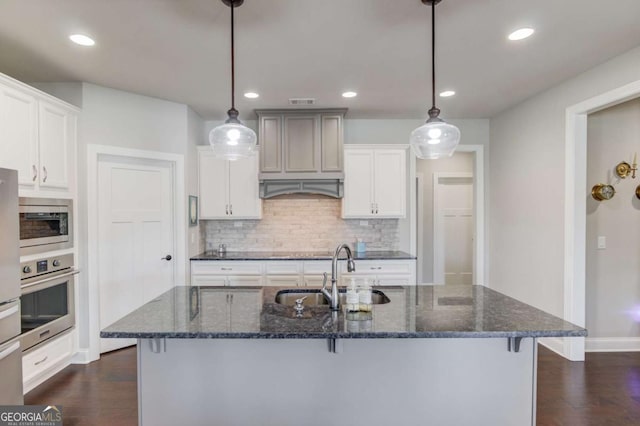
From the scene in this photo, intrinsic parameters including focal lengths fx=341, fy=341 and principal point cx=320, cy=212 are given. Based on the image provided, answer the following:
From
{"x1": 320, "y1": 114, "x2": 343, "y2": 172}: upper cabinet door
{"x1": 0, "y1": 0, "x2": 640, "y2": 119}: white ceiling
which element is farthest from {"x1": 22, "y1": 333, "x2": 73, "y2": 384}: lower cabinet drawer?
{"x1": 320, "y1": 114, "x2": 343, "y2": 172}: upper cabinet door

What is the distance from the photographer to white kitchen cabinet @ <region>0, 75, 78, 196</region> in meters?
2.46

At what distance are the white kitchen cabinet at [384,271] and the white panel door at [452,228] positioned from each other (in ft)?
7.76

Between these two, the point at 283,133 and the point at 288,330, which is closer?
the point at 288,330

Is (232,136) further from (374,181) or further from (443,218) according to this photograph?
(443,218)

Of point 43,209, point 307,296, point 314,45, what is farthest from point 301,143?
point 43,209

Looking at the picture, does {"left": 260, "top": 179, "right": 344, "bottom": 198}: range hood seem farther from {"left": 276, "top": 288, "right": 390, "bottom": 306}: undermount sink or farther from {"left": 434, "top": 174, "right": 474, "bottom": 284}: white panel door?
{"left": 434, "top": 174, "right": 474, "bottom": 284}: white panel door

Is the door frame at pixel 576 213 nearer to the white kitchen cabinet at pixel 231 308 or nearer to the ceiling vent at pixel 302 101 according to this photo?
the ceiling vent at pixel 302 101

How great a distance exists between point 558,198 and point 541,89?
113 centimetres

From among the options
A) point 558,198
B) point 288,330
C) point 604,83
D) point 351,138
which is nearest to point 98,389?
point 288,330

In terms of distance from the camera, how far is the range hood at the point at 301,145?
4.13m

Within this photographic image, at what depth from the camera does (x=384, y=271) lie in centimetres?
397

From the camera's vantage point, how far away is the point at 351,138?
4.54 m

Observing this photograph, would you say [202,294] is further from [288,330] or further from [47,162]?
[47,162]

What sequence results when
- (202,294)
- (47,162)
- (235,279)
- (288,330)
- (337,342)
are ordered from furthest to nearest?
(235,279) → (47,162) → (202,294) → (337,342) → (288,330)
